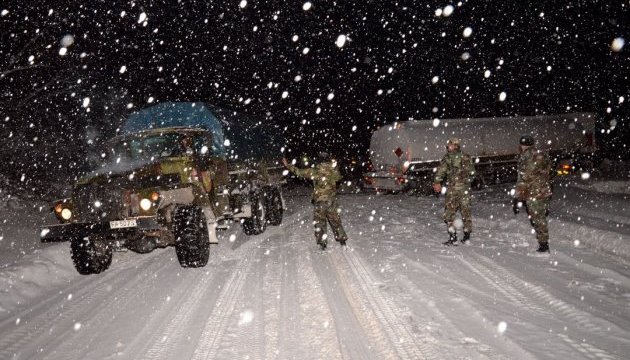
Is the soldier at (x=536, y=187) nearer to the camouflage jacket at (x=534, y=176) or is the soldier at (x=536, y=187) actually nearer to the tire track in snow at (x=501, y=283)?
the camouflage jacket at (x=534, y=176)

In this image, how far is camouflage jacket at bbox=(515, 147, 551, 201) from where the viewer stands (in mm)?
6376

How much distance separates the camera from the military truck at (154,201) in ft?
20.2

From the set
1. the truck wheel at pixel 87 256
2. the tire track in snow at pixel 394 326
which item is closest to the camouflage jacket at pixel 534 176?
the tire track in snow at pixel 394 326

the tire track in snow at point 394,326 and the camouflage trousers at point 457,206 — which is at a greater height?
the camouflage trousers at point 457,206

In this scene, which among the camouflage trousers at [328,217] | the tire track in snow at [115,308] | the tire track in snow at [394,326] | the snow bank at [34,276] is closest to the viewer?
the tire track in snow at [394,326]

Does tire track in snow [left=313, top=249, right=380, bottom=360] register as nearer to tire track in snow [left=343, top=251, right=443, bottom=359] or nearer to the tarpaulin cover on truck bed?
tire track in snow [left=343, top=251, right=443, bottom=359]

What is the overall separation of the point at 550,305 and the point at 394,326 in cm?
179

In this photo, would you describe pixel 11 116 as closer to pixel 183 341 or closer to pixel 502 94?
pixel 183 341

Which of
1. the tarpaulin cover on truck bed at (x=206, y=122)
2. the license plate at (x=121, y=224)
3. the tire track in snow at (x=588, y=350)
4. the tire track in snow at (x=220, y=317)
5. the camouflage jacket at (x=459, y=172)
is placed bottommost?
the tire track in snow at (x=588, y=350)

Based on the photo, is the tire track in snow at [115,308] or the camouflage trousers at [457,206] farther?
the camouflage trousers at [457,206]

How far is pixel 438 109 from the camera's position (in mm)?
52094

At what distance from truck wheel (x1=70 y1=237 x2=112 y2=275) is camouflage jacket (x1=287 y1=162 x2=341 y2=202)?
12.0 feet

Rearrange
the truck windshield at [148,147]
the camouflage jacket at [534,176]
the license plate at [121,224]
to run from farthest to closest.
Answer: the truck windshield at [148,147], the camouflage jacket at [534,176], the license plate at [121,224]

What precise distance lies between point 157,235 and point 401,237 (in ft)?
15.7
